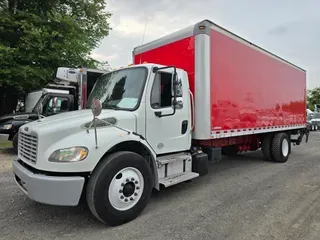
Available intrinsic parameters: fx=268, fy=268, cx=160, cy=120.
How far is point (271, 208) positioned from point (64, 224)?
3.19m

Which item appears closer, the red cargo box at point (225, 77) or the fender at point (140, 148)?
the fender at point (140, 148)

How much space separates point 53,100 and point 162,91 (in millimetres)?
6150

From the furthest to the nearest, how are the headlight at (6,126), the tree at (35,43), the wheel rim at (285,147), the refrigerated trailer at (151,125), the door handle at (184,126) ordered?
the tree at (35,43) → the headlight at (6,126) → the wheel rim at (285,147) → the door handle at (184,126) → the refrigerated trailer at (151,125)

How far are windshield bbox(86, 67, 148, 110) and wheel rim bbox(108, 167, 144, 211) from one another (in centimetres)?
104

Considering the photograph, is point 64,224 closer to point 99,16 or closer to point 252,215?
point 252,215

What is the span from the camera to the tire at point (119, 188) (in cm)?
347

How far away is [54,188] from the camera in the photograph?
10.7 ft

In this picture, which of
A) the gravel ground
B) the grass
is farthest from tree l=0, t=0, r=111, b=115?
the gravel ground

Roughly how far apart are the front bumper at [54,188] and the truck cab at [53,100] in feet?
15.3

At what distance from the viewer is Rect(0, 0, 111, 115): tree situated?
12172mm

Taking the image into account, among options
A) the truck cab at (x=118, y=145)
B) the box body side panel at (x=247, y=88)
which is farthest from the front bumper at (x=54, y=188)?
the box body side panel at (x=247, y=88)

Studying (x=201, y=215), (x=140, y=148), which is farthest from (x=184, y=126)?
(x=201, y=215)

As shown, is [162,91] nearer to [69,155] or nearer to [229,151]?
[69,155]

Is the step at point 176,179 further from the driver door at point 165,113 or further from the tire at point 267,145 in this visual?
the tire at point 267,145
